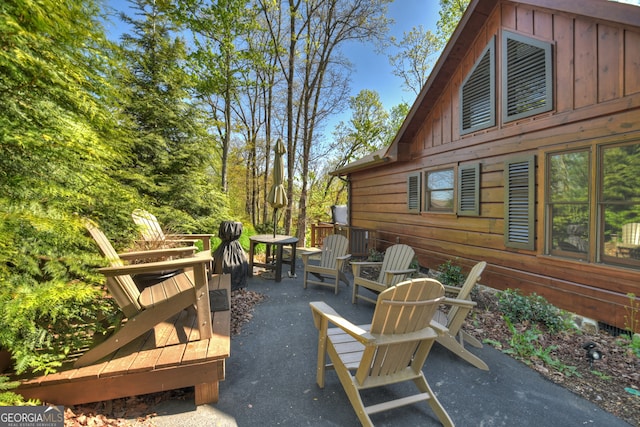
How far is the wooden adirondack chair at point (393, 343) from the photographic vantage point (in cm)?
158

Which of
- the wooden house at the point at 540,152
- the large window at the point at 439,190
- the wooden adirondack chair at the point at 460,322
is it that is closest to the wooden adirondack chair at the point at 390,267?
the wooden adirondack chair at the point at 460,322

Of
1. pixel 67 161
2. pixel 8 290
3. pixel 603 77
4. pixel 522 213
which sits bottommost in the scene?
pixel 8 290

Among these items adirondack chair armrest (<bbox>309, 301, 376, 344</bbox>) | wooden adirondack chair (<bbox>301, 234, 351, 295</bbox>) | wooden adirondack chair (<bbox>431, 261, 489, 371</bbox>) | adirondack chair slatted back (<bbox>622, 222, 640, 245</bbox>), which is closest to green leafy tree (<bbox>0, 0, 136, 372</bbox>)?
adirondack chair armrest (<bbox>309, 301, 376, 344</bbox>)

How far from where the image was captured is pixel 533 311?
3.16m

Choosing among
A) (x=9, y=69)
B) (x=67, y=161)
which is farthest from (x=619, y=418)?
(x=9, y=69)

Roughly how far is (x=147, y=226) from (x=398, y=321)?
2877mm

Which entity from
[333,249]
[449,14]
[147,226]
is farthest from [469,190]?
[449,14]

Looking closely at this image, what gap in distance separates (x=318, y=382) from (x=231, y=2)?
862cm

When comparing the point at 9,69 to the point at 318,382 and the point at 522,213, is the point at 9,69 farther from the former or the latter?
the point at 522,213

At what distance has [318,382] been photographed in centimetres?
206

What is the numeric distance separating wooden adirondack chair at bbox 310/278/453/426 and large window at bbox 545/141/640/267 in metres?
2.52

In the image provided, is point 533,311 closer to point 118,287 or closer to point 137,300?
point 137,300

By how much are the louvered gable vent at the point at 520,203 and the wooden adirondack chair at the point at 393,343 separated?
263cm

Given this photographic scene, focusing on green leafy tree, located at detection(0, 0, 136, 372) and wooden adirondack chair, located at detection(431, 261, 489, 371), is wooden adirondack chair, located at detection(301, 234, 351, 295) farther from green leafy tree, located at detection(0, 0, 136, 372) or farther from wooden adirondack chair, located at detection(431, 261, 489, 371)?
green leafy tree, located at detection(0, 0, 136, 372)
